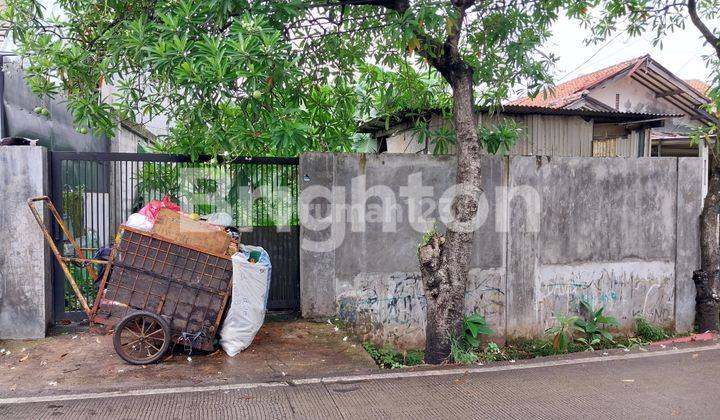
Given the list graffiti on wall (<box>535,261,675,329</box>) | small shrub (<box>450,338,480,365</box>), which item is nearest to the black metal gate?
small shrub (<box>450,338,480,365</box>)

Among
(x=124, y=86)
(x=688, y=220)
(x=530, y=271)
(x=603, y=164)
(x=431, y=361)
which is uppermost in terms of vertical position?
(x=124, y=86)

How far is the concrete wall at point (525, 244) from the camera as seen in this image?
7.02 m

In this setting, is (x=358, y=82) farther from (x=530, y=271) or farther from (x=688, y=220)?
(x=688, y=220)

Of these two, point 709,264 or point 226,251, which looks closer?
point 226,251

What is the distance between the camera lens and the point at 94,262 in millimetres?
5777

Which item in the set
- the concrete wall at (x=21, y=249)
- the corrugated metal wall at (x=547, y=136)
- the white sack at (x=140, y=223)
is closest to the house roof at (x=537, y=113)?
the corrugated metal wall at (x=547, y=136)

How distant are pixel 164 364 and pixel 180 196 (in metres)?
2.18

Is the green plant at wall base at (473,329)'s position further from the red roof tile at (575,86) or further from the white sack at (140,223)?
the red roof tile at (575,86)

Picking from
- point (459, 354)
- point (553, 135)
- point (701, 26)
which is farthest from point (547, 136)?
point (459, 354)

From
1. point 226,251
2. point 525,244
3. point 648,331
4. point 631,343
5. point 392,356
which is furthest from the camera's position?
point 648,331

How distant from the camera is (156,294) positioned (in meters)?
5.75

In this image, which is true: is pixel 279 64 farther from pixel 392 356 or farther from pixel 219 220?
pixel 392 356

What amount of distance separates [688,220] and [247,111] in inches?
255

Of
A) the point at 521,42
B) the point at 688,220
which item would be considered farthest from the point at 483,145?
the point at 688,220
